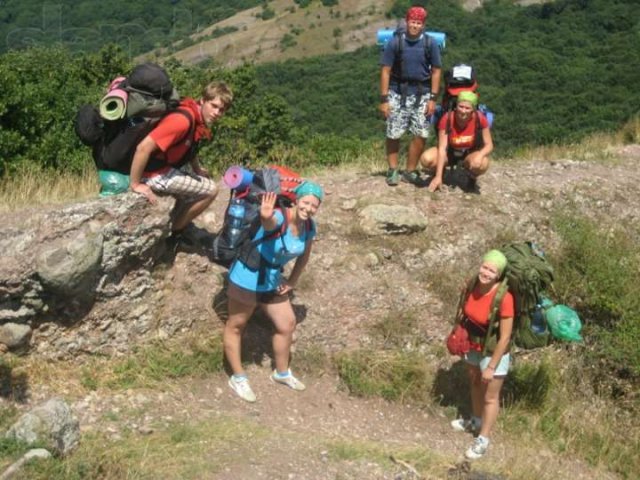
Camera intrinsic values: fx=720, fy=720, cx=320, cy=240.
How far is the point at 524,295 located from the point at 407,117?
2.81m

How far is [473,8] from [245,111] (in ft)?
202

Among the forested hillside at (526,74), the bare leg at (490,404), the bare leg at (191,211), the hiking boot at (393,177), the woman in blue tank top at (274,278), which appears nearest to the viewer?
the woman in blue tank top at (274,278)

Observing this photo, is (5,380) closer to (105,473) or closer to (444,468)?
(105,473)

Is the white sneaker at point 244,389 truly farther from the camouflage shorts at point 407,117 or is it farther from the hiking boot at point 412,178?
the hiking boot at point 412,178

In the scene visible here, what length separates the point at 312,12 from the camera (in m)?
105

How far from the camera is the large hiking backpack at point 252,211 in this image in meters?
4.81

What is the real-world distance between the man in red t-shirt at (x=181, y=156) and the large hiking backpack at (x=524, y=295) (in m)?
2.13

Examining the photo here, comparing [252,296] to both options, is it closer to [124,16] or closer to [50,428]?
[50,428]

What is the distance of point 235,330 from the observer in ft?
16.8

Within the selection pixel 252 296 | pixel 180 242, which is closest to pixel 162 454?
pixel 252 296

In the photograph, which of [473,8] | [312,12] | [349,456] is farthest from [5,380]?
[312,12]

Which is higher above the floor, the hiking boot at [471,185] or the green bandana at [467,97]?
the green bandana at [467,97]

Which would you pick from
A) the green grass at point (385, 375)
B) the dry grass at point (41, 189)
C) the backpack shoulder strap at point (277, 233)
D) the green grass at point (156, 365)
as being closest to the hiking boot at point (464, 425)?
the green grass at point (385, 375)

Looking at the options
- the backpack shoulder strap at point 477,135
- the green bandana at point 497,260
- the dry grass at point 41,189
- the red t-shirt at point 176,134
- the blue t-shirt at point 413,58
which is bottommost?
the dry grass at point 41,189
